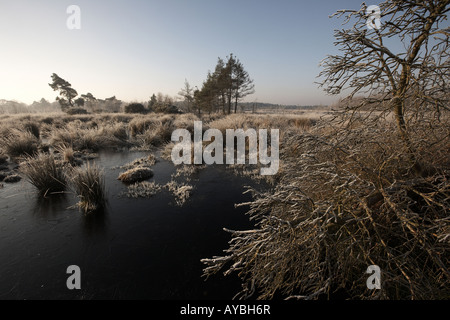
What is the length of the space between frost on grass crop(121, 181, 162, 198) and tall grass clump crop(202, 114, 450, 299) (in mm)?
3083

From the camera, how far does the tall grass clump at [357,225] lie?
180cm

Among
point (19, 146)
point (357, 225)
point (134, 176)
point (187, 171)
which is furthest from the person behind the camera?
point (19, 146)

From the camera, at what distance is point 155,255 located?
302 centimetres

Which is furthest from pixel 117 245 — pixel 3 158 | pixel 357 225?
pixel 3 158

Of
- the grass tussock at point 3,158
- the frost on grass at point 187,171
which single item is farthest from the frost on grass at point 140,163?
the grass tussock at point 3,158

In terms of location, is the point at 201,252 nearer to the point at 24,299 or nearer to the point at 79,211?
the point at 24,299

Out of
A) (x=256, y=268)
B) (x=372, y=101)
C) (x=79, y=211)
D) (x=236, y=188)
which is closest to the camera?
(x=256, y=268)

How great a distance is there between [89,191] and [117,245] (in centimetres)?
173

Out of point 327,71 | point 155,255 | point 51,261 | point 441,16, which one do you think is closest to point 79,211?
point 51,261

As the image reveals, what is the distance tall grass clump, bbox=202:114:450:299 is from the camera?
5.90 feet

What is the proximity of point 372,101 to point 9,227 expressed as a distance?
257 inches

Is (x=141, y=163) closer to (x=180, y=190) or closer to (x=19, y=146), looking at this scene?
(x=180, y=190)

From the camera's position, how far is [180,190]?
5.11 meters
